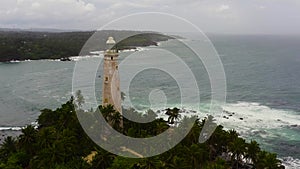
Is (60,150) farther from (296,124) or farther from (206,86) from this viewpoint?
(206,86)

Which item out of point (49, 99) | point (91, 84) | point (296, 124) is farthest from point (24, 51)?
point (296, 124)

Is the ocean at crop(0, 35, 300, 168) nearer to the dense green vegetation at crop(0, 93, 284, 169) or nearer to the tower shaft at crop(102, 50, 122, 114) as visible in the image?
the dense green vegetation at crop(0, 93, 284, 169)

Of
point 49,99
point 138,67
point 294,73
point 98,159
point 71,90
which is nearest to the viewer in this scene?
point 98,159

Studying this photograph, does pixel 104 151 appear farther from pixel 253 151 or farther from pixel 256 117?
pixel 256 117

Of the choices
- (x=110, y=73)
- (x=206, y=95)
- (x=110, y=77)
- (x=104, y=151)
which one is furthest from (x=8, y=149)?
(x=206, y=95)

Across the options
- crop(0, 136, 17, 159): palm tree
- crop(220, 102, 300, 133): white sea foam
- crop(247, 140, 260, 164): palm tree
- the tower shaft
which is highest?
the tower shaft

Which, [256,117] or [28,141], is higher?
[28,141]

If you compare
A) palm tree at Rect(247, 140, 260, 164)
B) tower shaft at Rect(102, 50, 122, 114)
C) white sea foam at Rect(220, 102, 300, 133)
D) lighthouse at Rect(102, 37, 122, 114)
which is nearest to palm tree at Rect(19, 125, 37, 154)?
tower shaft at Rect(102, 50, 122, 114)
